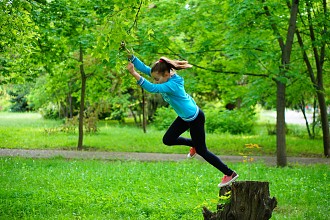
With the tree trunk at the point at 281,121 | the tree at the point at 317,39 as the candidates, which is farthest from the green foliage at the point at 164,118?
the tree trunk at the point at 281,121

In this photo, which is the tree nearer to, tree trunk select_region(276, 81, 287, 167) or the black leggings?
tree trunk select_region(276, 81, 287, 167)

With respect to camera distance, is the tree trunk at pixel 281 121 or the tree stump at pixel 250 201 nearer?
the tree stump at pixel 250 201

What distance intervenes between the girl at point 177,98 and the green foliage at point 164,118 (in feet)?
78.6

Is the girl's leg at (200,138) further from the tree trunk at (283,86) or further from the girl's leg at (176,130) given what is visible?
the tree trunk at (283,86)

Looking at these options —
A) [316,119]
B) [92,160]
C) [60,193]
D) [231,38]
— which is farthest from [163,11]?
[316,119]

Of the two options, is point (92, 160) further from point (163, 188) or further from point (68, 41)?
point (163, 188)

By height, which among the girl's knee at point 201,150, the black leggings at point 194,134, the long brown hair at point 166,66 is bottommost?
the girl's knee at point 201,150

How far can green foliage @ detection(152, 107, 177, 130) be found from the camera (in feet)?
103

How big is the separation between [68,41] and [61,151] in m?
4.31

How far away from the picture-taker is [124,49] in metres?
7.02

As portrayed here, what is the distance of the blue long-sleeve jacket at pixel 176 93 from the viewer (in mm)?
6430

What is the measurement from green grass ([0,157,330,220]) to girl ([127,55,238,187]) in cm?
83

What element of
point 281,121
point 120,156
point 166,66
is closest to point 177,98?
point 166,66

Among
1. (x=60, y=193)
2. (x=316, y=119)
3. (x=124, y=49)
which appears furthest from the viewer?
(x=316, y=119)
